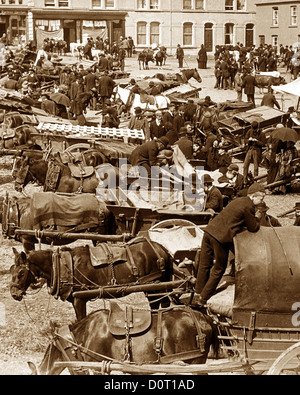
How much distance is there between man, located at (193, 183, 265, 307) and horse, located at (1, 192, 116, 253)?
3.76 metres

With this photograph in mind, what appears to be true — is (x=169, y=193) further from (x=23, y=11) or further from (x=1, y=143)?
(x=23, y=11)

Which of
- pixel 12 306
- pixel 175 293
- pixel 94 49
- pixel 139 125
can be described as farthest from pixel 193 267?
pixel 94 49

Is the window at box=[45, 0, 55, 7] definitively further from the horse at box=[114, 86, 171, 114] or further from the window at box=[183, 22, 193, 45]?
the horse at box=[114, 86, 171, 114]

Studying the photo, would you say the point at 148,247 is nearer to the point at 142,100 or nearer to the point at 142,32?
the point at 142,100

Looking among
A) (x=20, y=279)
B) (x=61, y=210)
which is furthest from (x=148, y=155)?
(x=20, y=279)

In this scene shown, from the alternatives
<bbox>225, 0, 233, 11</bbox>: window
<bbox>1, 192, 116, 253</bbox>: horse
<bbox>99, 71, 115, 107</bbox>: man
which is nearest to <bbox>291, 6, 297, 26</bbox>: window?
<bbox>225, 0, 233, 11</bbox>: window

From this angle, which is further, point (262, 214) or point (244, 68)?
point (244, 68)

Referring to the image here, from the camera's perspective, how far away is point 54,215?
42.4 feet

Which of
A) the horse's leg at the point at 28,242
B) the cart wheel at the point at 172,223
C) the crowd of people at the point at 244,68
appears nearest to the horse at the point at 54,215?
the horse's leg at the point at 28,242

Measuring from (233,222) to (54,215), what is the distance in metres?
4.52

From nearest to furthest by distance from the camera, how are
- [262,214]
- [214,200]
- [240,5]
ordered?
[262,214]
[214,200]
[240,5]

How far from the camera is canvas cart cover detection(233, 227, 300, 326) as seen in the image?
865cm

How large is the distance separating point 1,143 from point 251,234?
13.0 metres

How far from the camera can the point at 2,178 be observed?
810 inches
